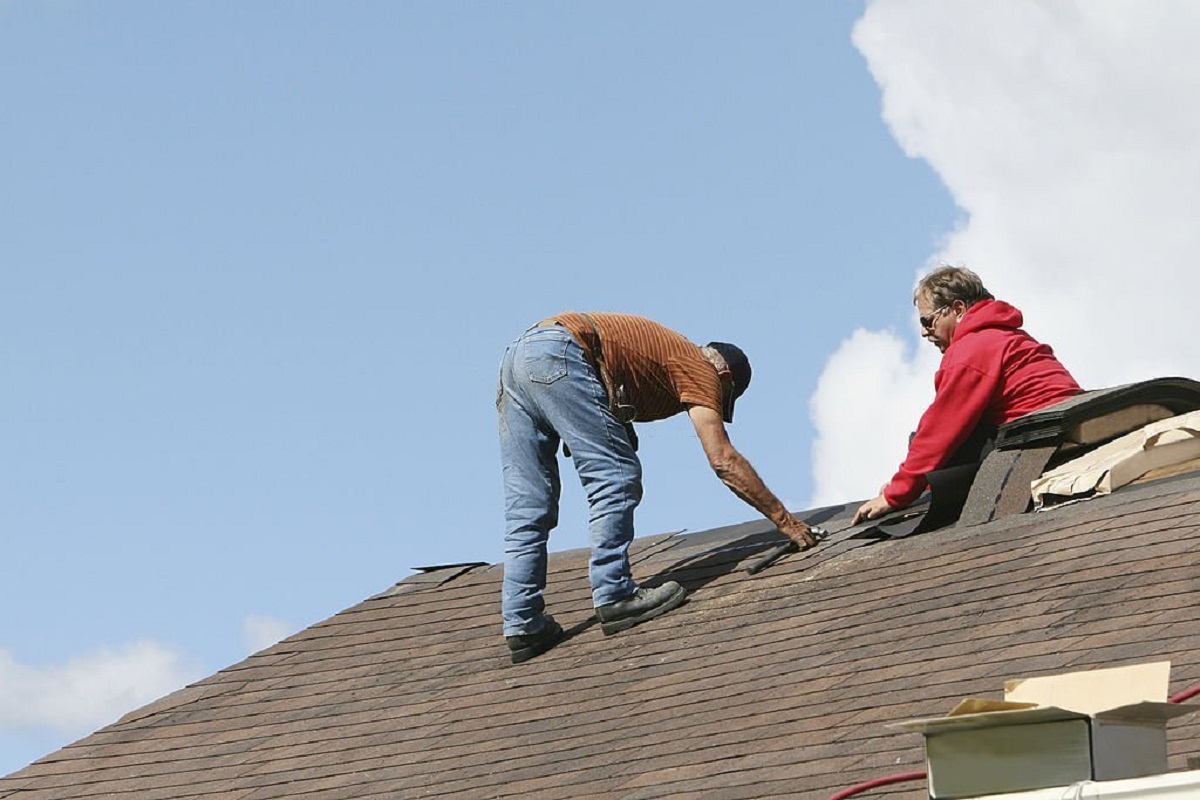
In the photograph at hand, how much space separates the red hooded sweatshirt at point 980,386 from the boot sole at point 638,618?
3.16 ft

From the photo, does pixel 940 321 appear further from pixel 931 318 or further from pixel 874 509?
pixel 874 509

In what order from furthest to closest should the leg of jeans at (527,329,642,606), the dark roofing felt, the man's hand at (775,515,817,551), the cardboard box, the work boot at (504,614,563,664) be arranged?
the man's hand at (775,515,817,551)
the work boot at (504,614,563,664)
the leg of jeans at (527,329,642,606)
the dark roofing felt
the cardboard box

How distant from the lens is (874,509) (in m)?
7.93

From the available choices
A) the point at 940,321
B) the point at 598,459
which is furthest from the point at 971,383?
the point at 598,459

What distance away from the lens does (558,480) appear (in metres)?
8.14

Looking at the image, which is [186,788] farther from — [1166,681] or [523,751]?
[1166,681]

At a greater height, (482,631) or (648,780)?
(482,631)

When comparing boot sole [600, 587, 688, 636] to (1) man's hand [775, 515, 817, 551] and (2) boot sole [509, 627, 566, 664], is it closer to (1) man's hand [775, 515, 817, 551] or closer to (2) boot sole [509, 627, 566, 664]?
(2) boot sole [509, 627, 566, 664]

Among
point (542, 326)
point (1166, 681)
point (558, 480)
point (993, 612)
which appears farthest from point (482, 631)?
point (1166, 681)

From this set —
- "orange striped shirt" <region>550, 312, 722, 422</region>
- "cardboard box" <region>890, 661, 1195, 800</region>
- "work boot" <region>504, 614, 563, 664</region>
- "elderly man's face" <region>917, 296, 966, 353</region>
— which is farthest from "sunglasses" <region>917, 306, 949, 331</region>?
"cardboard box" <region>890, 661, 1195, 800</region>

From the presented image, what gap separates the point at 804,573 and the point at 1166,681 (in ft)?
11.7

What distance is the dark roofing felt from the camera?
5637 millimetres

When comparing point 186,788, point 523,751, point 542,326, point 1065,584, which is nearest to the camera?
point 1065,584

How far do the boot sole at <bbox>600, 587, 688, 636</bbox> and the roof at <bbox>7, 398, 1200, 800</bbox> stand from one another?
0.06 meters
